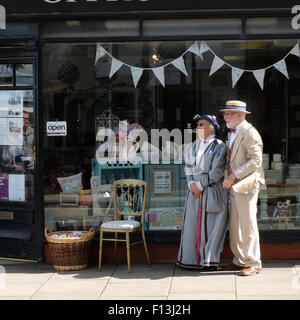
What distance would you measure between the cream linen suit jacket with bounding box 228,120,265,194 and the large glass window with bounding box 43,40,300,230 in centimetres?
112

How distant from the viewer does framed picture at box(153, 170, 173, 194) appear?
7906 millimetres

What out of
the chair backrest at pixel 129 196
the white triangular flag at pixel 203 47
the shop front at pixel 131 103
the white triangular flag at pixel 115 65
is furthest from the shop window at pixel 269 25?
the chair backrest at pixel 129 196

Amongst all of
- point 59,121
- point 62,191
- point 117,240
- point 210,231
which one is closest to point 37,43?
point 59,121

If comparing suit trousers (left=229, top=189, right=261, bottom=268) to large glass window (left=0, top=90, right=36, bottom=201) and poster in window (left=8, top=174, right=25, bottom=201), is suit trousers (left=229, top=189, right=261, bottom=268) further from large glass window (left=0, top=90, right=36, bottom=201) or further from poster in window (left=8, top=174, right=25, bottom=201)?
poster in window (left=8, top=174, right=25, bottom=201)

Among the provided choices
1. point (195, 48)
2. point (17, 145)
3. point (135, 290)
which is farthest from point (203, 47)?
point (135, 290)

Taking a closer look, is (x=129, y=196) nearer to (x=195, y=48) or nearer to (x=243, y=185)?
(x=243, y=185)

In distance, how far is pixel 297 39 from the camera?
741 cm

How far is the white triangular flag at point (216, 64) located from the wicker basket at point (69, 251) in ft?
8.51

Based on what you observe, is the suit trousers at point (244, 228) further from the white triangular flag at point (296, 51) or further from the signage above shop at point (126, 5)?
the signage above shop at point (126, 5)

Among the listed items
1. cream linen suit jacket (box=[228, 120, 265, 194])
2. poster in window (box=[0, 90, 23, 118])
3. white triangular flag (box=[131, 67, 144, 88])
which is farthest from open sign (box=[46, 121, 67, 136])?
cream linen suit jacket (box=[228, 120, 265, 194])

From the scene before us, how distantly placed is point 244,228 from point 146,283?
126cm

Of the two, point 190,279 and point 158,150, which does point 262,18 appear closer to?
point 158,150

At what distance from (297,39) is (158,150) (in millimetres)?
2259

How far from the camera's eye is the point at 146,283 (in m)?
6.53
